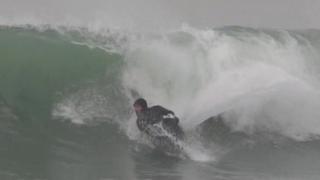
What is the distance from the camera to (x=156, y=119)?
470 inches

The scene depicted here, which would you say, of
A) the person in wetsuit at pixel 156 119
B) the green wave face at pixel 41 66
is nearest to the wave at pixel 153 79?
the green wave face at pixel 41 66

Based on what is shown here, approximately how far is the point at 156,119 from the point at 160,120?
68 millimetres

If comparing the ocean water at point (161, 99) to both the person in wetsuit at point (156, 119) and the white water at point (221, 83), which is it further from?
the person in wetsuit at point (156, 119)

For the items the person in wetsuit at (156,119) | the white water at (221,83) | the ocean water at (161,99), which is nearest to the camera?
the ocean water at (161,99)

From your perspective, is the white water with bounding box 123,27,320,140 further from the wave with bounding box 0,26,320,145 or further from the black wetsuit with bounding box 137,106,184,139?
the black wetsuit with bounding box 137,106,184,139

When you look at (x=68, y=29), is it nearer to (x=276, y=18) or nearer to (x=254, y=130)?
(x=254, y=130)

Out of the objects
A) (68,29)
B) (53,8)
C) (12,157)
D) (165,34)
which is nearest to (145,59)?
(165,34)

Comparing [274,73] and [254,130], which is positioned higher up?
[274,73]

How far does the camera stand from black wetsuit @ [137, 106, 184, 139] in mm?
11914

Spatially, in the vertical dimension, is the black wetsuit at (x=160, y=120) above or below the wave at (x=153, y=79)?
below

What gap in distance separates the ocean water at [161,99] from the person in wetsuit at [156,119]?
26cm

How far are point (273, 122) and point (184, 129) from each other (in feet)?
8.32

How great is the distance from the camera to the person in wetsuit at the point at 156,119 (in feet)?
39.1

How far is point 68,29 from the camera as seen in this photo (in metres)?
16.8
